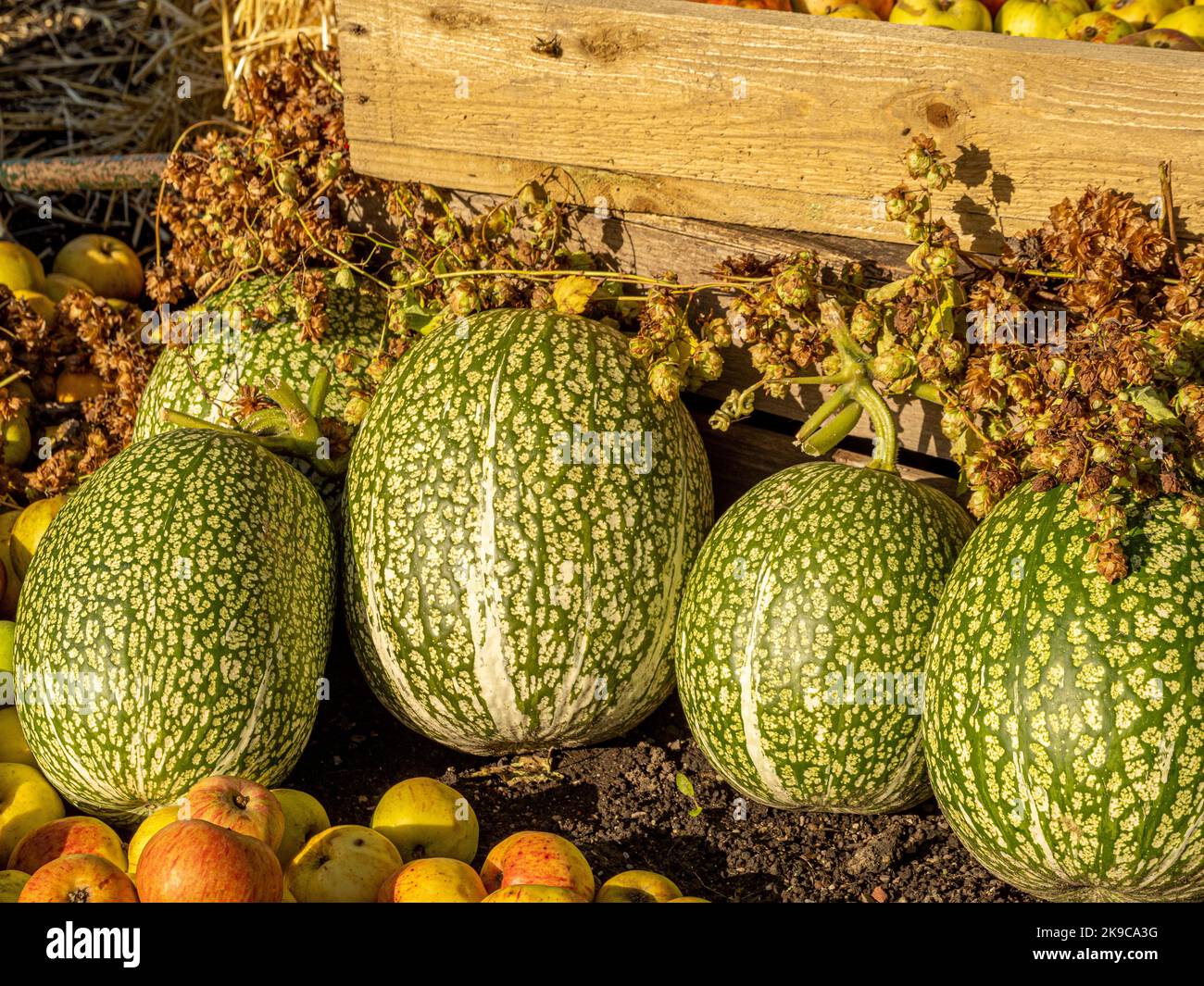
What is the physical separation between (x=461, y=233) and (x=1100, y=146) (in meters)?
1.53

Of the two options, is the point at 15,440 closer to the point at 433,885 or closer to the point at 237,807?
the point at 237,807

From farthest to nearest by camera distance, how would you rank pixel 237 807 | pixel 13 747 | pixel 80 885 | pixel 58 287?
pixel 58 287, pixel 13 747, pixel 237 807, pixel 80 885

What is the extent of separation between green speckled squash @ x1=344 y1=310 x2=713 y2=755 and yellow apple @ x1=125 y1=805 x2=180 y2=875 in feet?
1.95

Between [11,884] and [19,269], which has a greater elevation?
[19,269]

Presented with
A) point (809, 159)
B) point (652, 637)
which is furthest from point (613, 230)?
point (652, 637)

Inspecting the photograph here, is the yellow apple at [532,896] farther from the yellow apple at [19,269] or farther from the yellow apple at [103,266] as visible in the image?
the yellow apple at [103,266]

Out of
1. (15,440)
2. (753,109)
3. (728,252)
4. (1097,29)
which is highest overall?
(1097,29)

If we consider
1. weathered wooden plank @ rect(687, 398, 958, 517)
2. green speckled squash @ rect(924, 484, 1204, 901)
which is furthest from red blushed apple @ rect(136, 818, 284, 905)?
weathered wooden plank @ rect(687, 398, 958, 517)

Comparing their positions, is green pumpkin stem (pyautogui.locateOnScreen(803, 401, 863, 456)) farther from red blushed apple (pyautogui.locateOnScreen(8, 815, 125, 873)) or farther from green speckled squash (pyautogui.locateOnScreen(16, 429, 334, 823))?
red blushed apple (pyautogui.locateOnScreen(8, 815, 125, 873))

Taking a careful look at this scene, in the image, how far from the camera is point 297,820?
2.64m

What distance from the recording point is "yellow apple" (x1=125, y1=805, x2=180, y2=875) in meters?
2.51

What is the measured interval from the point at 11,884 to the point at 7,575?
127cm

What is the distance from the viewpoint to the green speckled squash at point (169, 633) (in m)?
2.65

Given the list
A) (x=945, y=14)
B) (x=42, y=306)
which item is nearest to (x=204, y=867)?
(x=42, y=306)
